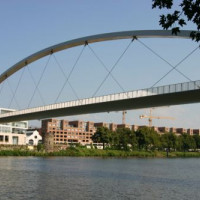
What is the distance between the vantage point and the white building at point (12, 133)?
9919cm

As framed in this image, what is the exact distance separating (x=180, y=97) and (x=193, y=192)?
28.5 ft

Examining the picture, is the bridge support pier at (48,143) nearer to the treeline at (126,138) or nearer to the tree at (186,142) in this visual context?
the treeline at (126,138)

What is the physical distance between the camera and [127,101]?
33406 mm

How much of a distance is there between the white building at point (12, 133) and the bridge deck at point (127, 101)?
5415 centimetres

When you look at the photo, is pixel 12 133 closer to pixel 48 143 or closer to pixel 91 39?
pixel 48 143

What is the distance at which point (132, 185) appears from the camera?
84.4ft

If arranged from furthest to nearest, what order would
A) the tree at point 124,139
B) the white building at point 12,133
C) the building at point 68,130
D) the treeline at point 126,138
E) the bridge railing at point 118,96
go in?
the building at point 68,130
the white building at point 12,133
the tree at point 124,139
the treeline at point 126,138
the bridge railing at point 118,96

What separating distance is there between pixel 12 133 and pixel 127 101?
7383 cm

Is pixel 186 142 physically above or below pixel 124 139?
below

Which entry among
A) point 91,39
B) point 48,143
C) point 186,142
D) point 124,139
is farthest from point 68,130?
point 91,39

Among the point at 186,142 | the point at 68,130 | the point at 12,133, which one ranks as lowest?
the point at 186,142

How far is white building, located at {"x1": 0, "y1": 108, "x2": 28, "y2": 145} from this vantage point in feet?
325

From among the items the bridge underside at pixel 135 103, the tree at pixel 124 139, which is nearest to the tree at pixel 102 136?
the tree at pixel 124 139

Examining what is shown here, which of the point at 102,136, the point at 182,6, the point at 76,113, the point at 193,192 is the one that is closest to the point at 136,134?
the point at 102,136
